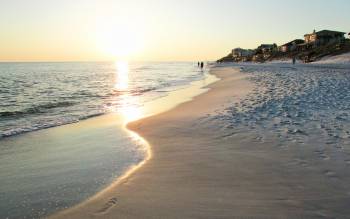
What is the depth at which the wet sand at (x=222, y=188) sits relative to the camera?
4188 mm

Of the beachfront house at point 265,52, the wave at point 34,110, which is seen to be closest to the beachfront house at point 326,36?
the beachfront house at point 265,52

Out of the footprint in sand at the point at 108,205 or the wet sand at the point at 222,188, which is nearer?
the wet sand at the point at 222,188

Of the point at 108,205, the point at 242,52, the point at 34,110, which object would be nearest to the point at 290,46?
the point at 242,52

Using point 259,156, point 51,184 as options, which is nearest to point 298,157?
point 259,156

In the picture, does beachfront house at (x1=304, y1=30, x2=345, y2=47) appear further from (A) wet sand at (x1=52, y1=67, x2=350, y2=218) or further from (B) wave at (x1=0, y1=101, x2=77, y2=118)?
(A) wet sand at (x1=52, y1=67, x2=350, y2=218)

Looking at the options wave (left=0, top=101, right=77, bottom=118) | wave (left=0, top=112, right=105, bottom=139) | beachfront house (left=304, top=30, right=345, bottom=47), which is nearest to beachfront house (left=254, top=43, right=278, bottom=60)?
beachfront house (left=304, top=30, right=345, bottom=47)

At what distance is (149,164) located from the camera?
640 centimetres

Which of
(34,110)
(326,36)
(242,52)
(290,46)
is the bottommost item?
Result: (34,110)

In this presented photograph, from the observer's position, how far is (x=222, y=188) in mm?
4953

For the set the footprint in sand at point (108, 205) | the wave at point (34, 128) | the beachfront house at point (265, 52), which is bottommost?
the wave at point (34, 128)

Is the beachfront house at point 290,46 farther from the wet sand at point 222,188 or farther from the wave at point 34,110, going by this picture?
the wet sand at point 222,188

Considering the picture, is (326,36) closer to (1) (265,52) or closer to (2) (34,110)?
(1) (265,52)

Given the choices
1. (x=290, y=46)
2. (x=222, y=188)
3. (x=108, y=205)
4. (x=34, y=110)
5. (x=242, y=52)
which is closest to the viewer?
(x=108, y=205)

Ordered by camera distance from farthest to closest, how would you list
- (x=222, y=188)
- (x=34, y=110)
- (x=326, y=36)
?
(x=326, y=36)
(x=34, y=110)
(x=222, y=188)
